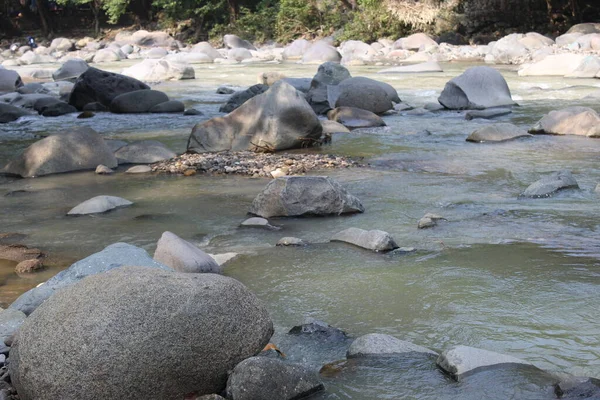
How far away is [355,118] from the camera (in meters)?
11.3

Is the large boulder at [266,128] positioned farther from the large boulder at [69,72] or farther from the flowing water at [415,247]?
the large boulder at [69,72]

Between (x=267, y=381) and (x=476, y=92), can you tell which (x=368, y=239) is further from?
(x=476, y=92)

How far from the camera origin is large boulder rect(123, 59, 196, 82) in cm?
1969

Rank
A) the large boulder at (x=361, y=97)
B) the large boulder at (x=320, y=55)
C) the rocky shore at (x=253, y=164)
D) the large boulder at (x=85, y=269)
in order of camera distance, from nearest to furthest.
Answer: the large boulder at (x=85, y=269)
the rocky shore at (x=253, y=164)
the large boulder at (x=361, y=97)
the large boulder at (x=320, y=55)

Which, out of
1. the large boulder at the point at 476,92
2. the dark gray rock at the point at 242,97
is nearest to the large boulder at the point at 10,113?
the dark gray rock at the point at 242,97

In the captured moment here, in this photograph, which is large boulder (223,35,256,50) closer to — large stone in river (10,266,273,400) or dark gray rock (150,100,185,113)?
dark gray rock (150,100,185,113)

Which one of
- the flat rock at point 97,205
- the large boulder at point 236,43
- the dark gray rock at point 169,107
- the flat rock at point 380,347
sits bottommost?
the large boulder at point 236,43

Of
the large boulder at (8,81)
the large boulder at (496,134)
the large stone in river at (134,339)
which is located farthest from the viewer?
the large boulder at (8,81)

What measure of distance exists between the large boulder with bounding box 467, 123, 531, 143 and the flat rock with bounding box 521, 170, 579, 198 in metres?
2.84

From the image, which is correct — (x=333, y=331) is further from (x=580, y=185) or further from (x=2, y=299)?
(x=580, y=185)

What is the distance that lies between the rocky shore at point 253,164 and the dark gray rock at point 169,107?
4.75 m

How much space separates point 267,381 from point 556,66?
618 inches

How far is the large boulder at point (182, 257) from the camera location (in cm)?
441

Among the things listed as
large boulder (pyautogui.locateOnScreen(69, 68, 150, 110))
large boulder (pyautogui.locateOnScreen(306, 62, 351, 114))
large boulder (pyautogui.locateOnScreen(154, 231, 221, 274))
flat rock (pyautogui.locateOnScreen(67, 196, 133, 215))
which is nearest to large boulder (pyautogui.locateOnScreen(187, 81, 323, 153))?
flat rock (pyautogui.locateOnScreen(67, 196, 133, 215))
